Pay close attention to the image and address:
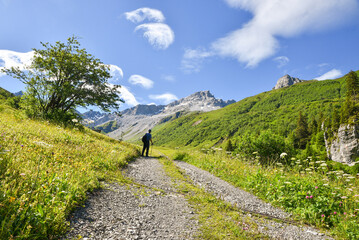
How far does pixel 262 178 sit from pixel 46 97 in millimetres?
25573

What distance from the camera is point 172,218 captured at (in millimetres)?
5141

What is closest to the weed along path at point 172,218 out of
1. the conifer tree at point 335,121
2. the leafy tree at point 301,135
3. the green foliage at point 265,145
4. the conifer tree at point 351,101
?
the green foliage at point 265,145

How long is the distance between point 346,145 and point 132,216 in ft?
391

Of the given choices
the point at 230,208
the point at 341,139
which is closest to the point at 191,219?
the point at 230,208

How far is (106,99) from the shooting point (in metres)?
26.4

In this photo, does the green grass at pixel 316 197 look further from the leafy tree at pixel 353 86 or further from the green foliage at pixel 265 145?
the leafy tree at pixel 353 86

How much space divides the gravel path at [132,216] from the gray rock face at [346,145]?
375 ft

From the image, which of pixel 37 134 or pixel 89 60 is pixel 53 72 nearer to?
pixel 89 60

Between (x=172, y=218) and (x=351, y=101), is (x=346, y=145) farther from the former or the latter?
(x=172, y=218)

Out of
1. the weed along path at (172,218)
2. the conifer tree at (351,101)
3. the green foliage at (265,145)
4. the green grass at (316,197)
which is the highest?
the conifer tree at (351,101)

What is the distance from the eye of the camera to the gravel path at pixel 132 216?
155 inches

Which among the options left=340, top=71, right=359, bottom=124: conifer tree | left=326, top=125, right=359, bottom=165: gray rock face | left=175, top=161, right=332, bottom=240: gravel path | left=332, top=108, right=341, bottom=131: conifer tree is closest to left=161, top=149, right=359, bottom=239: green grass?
left=175, top=161, right=332, bottom=240: gravel path

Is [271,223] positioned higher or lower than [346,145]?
lower

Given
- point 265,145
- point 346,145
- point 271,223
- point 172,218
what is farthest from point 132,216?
point 346,145
